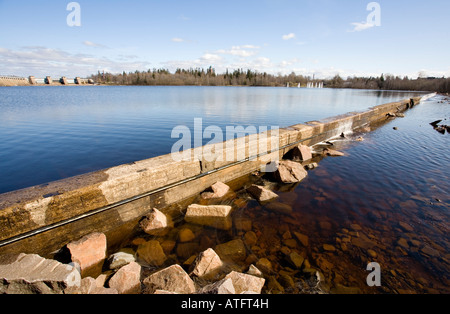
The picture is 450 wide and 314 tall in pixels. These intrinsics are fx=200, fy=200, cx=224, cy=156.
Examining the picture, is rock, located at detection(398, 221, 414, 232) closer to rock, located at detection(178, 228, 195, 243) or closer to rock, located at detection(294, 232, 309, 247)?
rock, located at detection(294, 232, 309, 247)

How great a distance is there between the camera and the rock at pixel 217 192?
18.0 ft

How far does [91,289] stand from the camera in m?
2.59

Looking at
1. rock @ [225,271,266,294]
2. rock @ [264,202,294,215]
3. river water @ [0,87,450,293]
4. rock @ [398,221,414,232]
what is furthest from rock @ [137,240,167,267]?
rock @ [398,221,414,232]

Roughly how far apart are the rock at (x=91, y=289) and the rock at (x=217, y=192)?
3045 millimetres

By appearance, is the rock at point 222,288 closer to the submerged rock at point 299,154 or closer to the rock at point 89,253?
the rock at point 89,253

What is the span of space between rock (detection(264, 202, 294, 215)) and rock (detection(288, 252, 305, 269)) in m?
1.33

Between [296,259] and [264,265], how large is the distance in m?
0.60

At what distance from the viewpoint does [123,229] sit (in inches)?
165

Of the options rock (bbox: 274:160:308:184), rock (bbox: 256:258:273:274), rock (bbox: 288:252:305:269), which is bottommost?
rock (bbox: 256:258:273:274)

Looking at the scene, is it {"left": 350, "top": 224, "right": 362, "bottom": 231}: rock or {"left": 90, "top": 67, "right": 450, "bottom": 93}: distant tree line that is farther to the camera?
{"left": 90, "top": 67, "right": 450, "bottom": 93}: distant tree line

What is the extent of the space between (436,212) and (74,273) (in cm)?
729

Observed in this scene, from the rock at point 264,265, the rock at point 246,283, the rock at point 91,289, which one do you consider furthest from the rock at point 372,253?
the rock at point 91,289

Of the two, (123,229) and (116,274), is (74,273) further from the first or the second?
(123,229)

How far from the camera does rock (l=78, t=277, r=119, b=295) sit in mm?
2553
